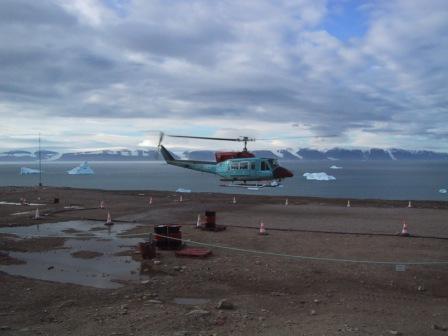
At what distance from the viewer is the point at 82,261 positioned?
1306 centimetres

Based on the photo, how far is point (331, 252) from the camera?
14.3 metres

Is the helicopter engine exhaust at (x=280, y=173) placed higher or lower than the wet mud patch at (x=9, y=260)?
higher

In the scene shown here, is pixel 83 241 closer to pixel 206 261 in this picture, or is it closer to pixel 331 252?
pixel 206 261

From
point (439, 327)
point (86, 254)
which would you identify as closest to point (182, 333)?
point (439, 327)

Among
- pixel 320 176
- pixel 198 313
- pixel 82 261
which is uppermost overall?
pixel 320 176

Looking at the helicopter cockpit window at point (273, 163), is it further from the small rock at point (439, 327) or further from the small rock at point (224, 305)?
the small rock at point (439, 327)

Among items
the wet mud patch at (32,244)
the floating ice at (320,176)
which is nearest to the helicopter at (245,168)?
the wet mud patch at (32,244)

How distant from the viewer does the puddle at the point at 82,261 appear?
11.3 metres

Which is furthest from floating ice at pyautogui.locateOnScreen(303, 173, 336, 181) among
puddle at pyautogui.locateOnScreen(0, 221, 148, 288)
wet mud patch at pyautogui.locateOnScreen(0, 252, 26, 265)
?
wet mud patch at pyautogui.locateOnScreen(0, 252, 26, 265)

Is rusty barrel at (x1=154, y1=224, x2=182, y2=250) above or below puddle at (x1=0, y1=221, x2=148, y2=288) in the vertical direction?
above

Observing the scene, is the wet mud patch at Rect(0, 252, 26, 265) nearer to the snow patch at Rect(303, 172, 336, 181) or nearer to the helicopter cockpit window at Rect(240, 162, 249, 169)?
the helicopter cockpit window at Rect(240, 162, 249, 169)

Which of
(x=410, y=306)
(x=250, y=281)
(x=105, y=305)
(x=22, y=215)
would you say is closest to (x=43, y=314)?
(x=105, y=305)

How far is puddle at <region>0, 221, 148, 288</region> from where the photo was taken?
1126cm

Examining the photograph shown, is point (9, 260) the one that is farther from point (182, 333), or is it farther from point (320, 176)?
point (320, 176)
